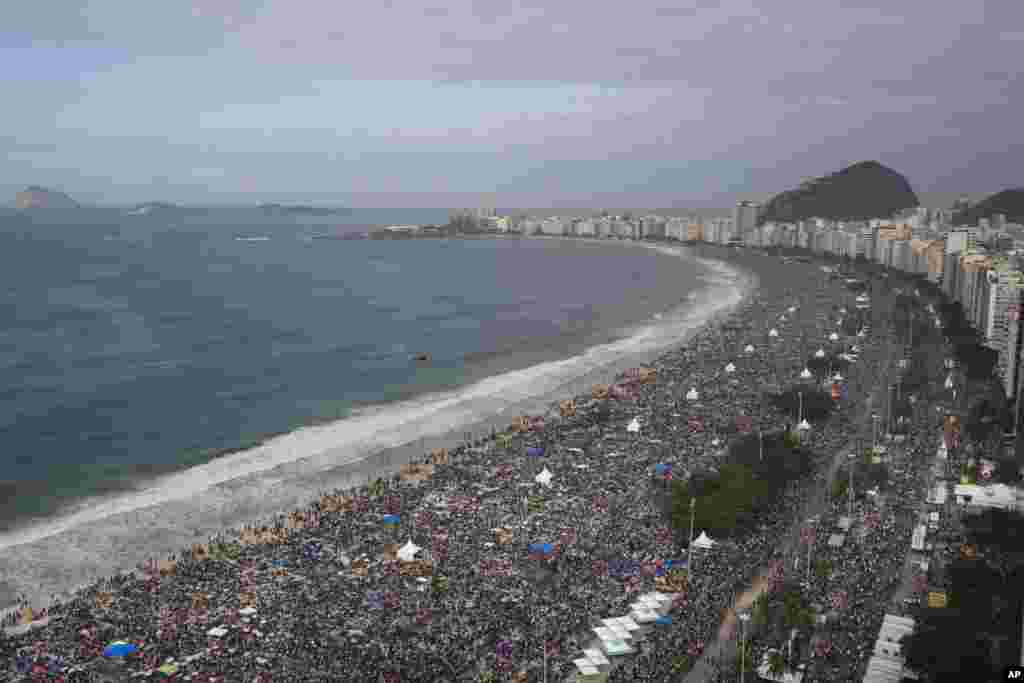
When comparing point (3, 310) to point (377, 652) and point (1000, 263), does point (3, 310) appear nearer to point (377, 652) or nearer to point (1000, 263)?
point (377, 652)

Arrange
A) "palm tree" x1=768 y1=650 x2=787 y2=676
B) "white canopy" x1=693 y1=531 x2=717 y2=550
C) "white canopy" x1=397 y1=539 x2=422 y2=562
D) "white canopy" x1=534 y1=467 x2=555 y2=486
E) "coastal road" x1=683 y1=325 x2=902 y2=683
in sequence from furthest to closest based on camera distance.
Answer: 1. "white canopy" x1=534 y1=467 x2=555 y2=486
2. "white canopy" x1=693 y1=531 x2=717 y2=550
3. "white canopy" x1=397 y1=539 x2=422 y2=562
4. "coastal road" x1=683 y1=325 x2=902 y2=683
5. "palm tree" x1=768 y1=650 x2=787 y2=676

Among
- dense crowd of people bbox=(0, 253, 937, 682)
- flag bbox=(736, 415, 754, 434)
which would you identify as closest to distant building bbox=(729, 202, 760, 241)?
flag bbox=(736, 415, 754, 434)

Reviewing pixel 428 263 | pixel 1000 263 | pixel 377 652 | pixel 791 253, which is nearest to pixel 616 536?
pixel 377 652

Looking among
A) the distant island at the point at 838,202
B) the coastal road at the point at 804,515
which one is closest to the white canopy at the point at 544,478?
the coastal road at the point at 804,515

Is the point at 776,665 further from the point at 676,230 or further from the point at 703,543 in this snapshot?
the point at 676,230

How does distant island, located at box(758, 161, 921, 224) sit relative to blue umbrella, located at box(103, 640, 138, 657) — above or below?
above

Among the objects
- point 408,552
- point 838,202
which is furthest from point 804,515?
point 838,202

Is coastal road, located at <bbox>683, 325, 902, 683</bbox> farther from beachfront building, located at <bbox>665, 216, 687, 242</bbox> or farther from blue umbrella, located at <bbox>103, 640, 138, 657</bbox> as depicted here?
beachfront building, located at <bbox>665, 216, 687, 242</bbox>
